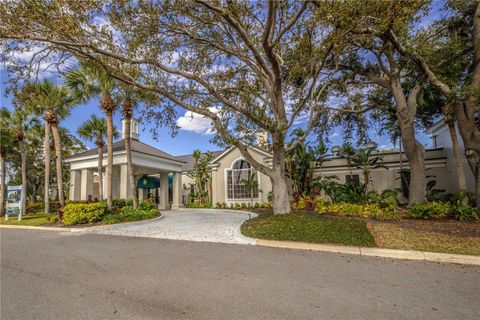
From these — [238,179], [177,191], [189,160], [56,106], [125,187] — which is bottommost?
[177,191]

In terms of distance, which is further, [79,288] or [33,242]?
[33,242]

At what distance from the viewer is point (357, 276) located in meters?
4.61

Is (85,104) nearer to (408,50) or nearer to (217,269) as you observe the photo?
(217,269)

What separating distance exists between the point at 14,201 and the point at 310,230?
18579 mm

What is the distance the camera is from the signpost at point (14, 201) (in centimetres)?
1560

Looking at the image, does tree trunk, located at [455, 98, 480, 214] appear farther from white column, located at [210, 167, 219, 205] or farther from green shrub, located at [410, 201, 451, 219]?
white column, located at [210, 167, 219, 205]

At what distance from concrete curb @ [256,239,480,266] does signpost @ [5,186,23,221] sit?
1653cm

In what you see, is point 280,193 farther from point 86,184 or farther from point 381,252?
point 86,184

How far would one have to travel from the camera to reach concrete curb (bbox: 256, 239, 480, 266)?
5496 millimetres

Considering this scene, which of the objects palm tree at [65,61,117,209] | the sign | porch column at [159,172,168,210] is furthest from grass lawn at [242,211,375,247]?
the sign

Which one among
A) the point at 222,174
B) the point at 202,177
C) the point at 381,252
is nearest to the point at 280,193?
the point at 381,252

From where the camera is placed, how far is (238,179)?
2003 cm

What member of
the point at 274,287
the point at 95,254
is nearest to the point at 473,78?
the point at 274,287

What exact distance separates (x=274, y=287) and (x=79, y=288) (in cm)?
327
